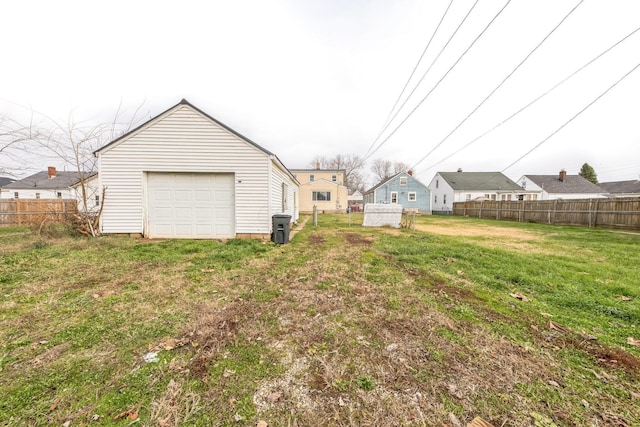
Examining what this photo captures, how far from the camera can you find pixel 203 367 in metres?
2.20

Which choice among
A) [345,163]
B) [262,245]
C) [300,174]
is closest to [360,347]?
[262,245]

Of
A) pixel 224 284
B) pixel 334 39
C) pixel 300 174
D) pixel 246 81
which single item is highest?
pixel 334 39

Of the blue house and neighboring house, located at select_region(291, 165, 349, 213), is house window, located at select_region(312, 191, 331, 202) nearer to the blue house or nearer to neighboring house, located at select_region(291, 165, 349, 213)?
neighboring house, located at select_region(291, 165, 349, 213)

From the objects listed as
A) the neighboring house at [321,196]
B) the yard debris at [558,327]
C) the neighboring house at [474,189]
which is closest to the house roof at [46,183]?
the neighboring house at [321,196]

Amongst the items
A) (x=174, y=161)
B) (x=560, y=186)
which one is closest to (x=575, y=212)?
(x=174, y=161)

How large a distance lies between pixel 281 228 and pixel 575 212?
18.7 meters

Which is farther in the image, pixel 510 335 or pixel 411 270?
pixel 411 270

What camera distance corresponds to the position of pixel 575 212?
14953 mm

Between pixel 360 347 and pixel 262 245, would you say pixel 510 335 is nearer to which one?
pixel 360 347

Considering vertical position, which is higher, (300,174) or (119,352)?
(300,174)

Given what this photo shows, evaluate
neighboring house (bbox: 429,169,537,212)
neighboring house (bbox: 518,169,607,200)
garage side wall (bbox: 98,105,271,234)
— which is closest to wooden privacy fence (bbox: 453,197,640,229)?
neighboring house (bbox: 429,169,537,212)

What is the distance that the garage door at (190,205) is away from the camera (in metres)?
8.52

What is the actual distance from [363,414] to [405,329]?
1.34 metres

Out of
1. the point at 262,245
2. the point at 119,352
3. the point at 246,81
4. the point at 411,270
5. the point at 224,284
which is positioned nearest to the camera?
the point at 119,352
